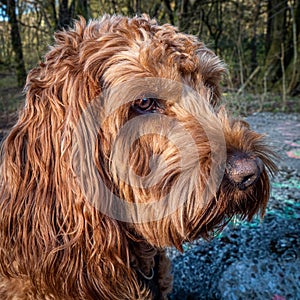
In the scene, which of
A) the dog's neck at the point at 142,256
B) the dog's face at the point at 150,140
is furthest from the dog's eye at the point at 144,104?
the dog's neck at the point at 142,256

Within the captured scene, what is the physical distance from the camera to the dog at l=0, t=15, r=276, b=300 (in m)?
1.74

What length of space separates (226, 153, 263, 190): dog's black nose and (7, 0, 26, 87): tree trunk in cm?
956

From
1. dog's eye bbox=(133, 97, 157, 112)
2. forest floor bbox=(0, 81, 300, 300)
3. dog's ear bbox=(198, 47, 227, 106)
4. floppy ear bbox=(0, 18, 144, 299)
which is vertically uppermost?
dog's ear bbox=(198, 47, 227, 106)

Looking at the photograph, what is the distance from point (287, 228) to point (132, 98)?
151cm

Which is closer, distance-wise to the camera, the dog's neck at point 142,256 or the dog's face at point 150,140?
the dog's face at point 150,140

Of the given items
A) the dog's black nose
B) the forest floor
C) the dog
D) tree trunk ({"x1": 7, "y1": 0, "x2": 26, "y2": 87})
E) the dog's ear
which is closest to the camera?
the dog's black nose

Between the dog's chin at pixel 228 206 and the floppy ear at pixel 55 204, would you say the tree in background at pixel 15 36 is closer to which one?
the floppy ear at pixel 55 204

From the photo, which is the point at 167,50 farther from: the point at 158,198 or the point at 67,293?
the point at 67,293

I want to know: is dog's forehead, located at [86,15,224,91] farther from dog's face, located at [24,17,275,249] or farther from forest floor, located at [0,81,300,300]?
forest floor, located at [0,81,300,300]

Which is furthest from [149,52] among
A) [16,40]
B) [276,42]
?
[276,42]

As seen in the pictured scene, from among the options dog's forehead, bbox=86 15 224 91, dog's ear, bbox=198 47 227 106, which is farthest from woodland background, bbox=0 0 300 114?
dog's forehead, bbox=86 15 224 91

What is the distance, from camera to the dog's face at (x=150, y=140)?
170cm

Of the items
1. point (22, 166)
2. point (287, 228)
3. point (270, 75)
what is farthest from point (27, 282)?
point (270, 75)

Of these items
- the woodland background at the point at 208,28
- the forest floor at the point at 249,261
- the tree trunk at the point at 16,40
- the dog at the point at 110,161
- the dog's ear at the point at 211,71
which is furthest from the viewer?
the tree trunk at the point at 16,40
